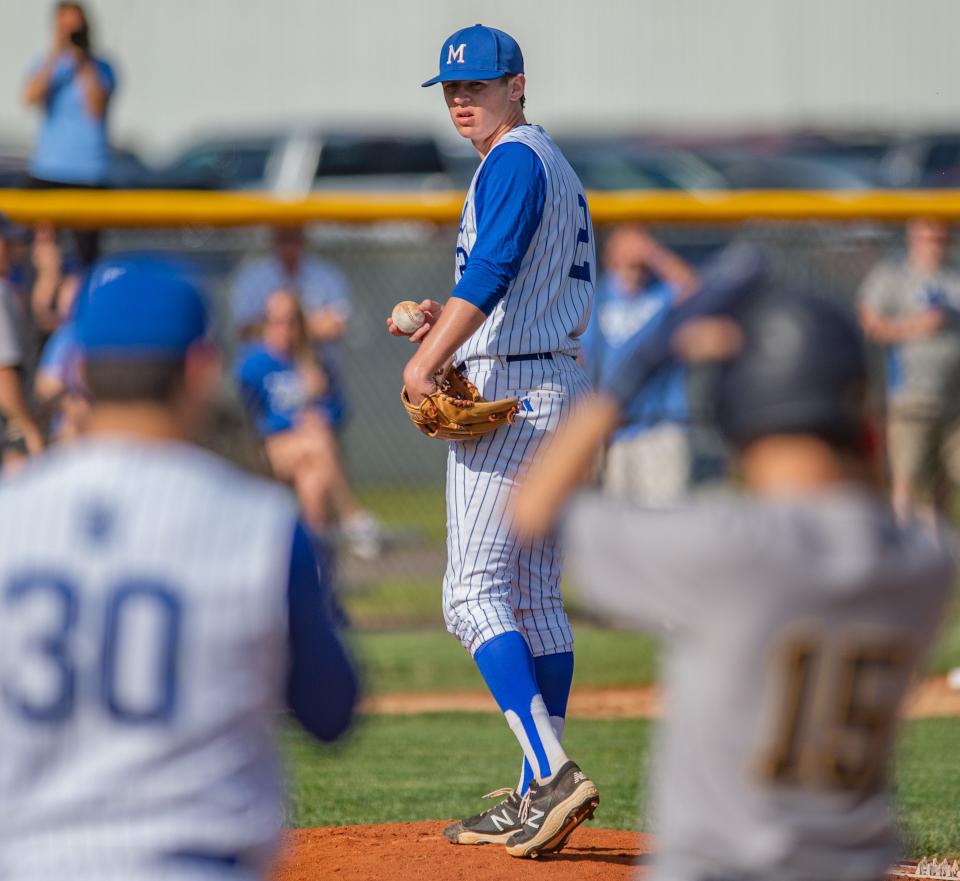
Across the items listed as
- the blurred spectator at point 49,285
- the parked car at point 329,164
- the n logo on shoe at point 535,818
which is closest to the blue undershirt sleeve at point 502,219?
the n logo on shoe at point 535,818

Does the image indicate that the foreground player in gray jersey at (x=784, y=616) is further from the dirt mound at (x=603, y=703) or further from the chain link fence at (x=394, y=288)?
the chain link fence at (x=394, y=288)

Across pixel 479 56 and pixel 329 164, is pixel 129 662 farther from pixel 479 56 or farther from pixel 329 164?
pixel 329 164

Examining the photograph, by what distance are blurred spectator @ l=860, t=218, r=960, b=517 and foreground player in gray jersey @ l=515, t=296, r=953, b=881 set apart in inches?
293

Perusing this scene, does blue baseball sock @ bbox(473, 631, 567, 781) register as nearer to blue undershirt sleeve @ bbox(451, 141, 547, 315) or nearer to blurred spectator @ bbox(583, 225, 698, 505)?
blue undershirt sleeve @ bbox(451, 141, 547, 315)

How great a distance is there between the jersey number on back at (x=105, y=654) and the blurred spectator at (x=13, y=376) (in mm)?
6001

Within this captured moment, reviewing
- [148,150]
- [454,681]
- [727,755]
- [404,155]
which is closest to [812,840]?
[727,755]

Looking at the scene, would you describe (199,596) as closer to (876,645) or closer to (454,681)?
(876,645)

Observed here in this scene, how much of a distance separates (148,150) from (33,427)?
1495 cm

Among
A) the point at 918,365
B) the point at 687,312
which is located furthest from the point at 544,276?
the point at 918,365

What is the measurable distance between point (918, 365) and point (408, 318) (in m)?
5.72

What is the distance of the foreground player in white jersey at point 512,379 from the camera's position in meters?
4.79

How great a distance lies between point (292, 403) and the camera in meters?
10.2

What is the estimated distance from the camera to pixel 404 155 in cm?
1697

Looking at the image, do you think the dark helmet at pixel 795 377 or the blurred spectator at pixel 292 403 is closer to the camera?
the dark helmet at pixel 795 377
